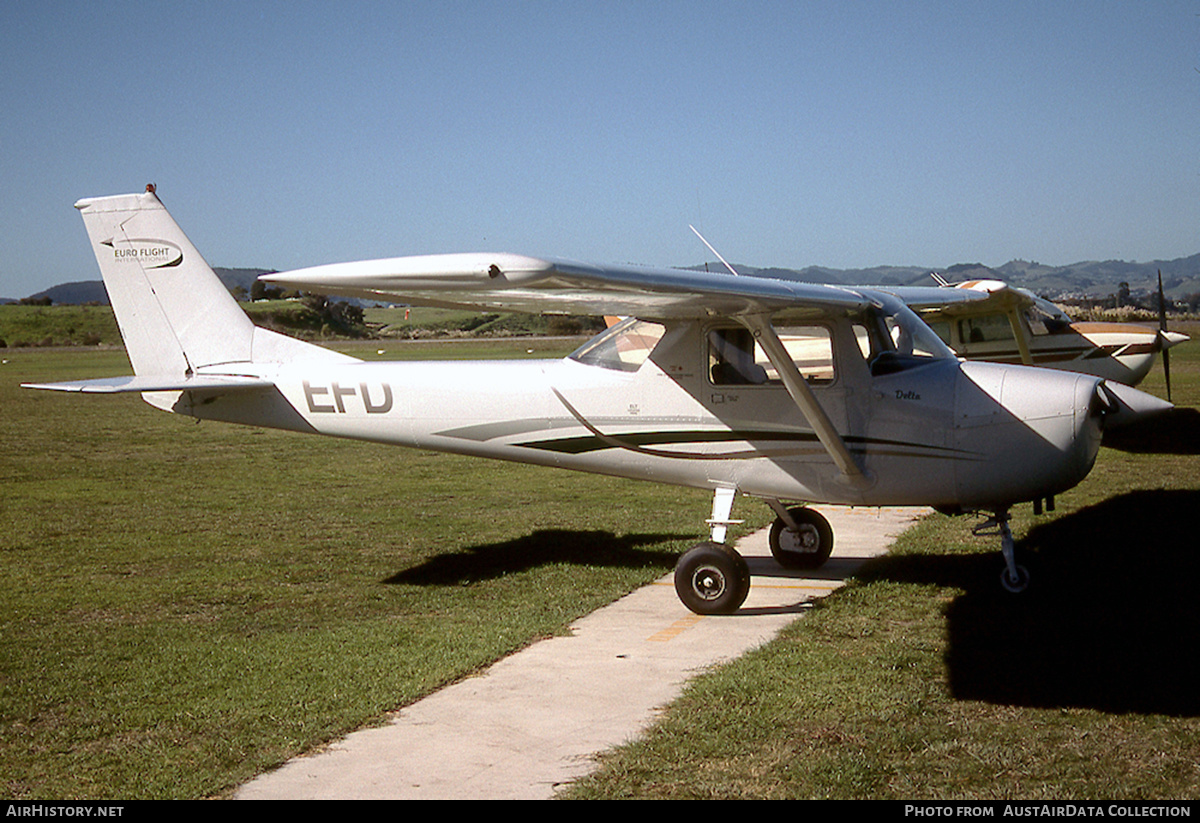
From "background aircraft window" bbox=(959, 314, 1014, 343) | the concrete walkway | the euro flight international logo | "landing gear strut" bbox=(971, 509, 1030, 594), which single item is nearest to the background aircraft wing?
"landing gear strut" bbox=(971, 509, 1030, 594)

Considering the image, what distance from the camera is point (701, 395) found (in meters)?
8.42

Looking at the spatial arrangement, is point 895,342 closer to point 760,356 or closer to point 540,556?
point 760,356

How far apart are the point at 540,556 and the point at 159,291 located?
14.7 ft

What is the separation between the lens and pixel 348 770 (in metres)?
4.96

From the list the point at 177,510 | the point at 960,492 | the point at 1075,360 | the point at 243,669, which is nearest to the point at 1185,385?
the point at 1075,360

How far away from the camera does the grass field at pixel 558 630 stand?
195 inches

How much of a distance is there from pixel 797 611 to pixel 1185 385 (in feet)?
81.9

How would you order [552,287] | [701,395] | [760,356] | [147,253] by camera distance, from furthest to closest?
[147,253] → [701,395] → [760,356] → [552,287]

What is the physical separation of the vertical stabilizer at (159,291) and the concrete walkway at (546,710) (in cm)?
479

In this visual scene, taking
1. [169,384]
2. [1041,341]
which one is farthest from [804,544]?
[1041,341]

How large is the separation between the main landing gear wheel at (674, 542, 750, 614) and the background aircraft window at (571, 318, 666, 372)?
1.66m

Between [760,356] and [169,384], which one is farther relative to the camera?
[169,384]

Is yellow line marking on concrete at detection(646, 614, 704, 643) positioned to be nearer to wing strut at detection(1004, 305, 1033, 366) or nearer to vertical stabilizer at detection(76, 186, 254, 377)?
vertical stabilizer at detection(76, 186, 254, 377)

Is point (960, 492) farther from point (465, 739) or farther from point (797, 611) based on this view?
point (465, 739)
